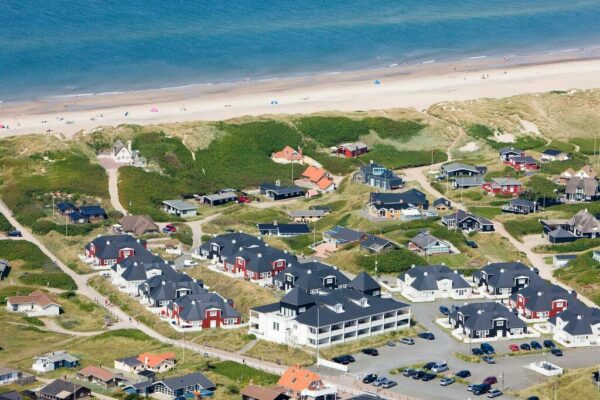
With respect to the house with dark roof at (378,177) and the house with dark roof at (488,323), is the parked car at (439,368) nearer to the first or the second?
the house with dark roof at (488,323)

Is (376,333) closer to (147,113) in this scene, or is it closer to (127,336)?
(127,336)

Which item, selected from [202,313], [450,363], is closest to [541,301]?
[450,363]

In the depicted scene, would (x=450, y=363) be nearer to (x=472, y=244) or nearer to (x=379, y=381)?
(x=379, y=381)

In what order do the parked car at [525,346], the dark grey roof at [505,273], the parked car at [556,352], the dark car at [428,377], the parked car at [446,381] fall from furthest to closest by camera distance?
the dark grey roof at [505,273] → the parked car at [525,346] → the parked car at [556,352] → the dark car at [428,377] → the parked car at [446,381]

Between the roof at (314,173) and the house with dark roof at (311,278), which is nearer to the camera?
the house with dark roof at (311,278)

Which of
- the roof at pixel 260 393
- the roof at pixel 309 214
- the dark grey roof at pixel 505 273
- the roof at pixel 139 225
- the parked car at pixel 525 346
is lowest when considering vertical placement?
the parked car at pixel 525 346

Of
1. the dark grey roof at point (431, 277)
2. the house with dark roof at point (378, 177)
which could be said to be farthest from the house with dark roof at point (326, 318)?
the house with dark roof at point (378, 177)

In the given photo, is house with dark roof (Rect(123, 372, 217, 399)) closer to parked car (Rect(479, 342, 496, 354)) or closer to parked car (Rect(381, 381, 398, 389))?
parked car (Rect(381, 381, 398, 389))

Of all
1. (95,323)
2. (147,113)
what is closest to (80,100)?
(147,113)
